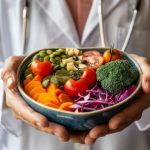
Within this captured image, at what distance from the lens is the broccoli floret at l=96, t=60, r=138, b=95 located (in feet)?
2.01

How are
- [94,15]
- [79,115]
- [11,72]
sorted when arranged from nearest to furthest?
[79,115] → [11,72] → [94,15]

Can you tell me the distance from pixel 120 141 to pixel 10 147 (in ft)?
0.74

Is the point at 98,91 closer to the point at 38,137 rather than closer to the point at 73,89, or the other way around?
the point at 73,89

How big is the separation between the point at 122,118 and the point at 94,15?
0.83 ft

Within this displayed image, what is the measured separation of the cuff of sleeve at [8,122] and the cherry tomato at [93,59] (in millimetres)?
190

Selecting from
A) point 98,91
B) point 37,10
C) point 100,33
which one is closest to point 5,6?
point 37,10

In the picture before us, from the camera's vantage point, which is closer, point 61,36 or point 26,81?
point 26,81

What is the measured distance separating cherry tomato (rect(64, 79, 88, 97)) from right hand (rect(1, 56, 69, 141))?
53mm

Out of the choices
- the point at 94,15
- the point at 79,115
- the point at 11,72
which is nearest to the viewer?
the point at 79,115

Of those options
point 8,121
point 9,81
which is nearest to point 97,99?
point 9,81

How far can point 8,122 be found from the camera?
0.80m

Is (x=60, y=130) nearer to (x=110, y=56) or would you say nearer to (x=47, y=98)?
(x=47, y=98)

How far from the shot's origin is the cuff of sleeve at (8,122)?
781mm

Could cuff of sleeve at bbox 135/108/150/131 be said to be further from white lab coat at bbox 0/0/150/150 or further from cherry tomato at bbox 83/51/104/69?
cherry tomato at bbox 83/51/104/69
